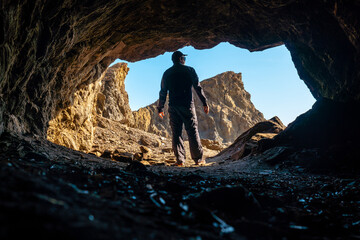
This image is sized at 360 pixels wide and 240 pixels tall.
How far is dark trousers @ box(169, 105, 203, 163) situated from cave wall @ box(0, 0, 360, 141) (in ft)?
7.36

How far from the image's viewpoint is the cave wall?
247 cm

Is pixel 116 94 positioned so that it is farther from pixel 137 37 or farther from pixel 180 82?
pixel 180 82

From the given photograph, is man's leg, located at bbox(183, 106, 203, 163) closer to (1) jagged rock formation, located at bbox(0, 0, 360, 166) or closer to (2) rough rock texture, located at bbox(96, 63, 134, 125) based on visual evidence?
(1) jagged rock formation, located at bbox(0, 0, 360, 166)

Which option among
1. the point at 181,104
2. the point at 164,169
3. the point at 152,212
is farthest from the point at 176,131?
the point at 152,212

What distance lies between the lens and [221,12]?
455 centimetres

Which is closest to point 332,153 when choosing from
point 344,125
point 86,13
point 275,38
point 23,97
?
point 344,125

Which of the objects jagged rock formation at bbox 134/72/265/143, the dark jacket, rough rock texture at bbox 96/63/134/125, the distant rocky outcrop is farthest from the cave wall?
jagged rock formation at bbox 134/72/265/143

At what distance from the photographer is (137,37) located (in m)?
5.35

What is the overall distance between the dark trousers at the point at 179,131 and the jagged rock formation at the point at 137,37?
224cm

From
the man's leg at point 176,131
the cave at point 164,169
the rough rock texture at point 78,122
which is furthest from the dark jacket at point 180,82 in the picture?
the rough rock texture at point 78,122

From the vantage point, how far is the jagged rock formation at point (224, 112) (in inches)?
1240

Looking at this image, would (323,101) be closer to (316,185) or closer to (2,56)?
(316,185)

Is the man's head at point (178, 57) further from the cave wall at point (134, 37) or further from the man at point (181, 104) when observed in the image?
the cave wall at point (134, 37)

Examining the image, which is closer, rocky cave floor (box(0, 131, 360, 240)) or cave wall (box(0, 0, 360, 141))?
rocky cave floor (box(0, 131, 360, 240))
